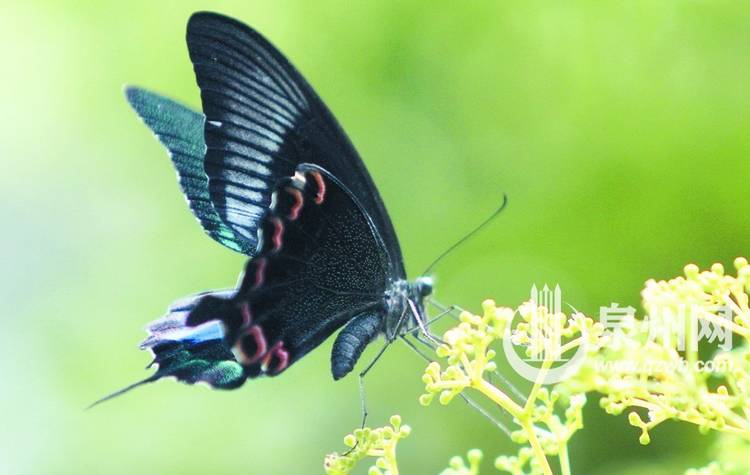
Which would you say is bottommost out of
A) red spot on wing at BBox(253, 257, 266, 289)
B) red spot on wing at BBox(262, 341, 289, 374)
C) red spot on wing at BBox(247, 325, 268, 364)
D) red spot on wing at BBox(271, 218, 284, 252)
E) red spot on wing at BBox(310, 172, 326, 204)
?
red spot on wing at BBox(262, 341, 289, 374)

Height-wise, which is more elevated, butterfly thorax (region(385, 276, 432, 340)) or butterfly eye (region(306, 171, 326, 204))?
butterfly eye (region(306, 171, 326, 204))

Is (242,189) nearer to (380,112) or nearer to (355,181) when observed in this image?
(355,181)

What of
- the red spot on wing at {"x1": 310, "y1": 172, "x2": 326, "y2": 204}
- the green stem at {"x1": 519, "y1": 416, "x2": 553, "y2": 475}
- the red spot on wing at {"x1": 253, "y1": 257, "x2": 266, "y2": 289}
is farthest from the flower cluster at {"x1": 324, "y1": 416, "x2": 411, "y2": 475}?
the red spot on wing at {"x1": 310, "y1": 172, "x2": 326, "y2": 204}

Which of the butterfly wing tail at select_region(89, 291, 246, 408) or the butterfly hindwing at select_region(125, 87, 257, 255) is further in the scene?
the butterfly hindwing at select_region(125, 87, 257, 255)

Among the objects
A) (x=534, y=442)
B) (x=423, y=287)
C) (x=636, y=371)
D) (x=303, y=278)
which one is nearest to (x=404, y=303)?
(x=423, y=287)

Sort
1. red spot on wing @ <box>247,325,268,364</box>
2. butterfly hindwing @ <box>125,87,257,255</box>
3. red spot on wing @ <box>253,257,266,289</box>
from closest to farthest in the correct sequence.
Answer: red spot on wing @ <box>247,325,268,364</box>
red spot on wing @ <box>253,257,266,289</box>
butterfly hindwing @ <box>125,87,257,255</box>

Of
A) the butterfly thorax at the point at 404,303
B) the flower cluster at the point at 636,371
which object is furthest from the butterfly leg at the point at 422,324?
the flower cluster at the point at 636,371

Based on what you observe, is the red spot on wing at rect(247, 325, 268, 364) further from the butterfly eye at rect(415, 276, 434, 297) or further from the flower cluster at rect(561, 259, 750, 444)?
the flower cluster at rect(561, 259, 750, 444)
